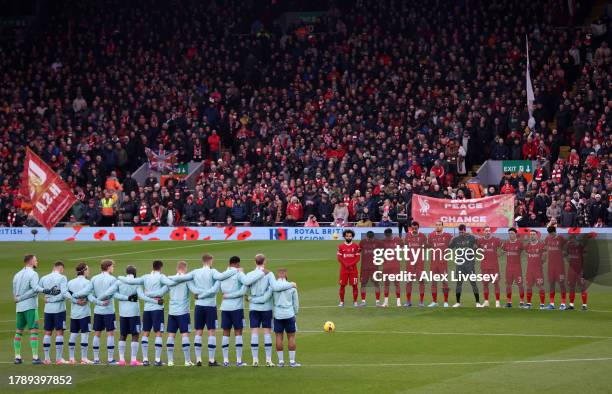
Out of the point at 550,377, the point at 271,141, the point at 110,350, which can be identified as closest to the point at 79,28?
Answer: the point at 271,141

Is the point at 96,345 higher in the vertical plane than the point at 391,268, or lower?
lower

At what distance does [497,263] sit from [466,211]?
46.2 feet

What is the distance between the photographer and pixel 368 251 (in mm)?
28906

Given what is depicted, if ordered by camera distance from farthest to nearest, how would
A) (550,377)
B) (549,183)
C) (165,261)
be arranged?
(549,183) < (165,261) < (550,377)

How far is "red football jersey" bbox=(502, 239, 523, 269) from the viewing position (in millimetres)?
28188

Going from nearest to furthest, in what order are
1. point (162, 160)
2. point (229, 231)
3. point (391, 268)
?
point (391, 268) < point (229, 231) < point (162, 160)

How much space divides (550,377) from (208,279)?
6.63 meters

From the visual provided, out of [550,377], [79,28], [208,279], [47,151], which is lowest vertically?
[550,377]

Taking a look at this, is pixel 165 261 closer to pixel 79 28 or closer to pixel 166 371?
pixel 166 371

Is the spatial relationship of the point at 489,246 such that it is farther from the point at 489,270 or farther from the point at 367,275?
the point at 367,275

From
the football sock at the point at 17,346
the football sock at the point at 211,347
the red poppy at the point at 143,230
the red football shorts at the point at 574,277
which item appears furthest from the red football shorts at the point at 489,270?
the red poppy at the point at 143,230

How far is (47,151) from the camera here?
172ft

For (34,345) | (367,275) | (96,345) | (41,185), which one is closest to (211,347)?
(96,345)

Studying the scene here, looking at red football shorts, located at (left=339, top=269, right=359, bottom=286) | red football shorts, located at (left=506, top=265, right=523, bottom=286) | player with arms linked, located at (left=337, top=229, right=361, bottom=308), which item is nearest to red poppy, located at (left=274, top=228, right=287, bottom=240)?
red football shorts, located at (left=339, top=269, right=359, bottom=286)
